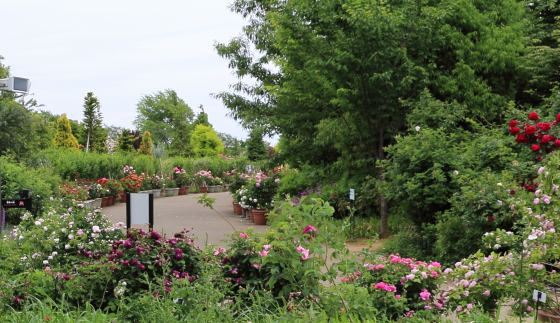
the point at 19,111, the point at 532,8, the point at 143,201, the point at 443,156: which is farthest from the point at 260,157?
the point at 143,201

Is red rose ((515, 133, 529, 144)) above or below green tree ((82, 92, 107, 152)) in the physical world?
below

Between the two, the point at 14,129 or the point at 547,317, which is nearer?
the point at 547,317

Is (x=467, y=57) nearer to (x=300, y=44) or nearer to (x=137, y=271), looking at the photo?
(x=300, y=44)

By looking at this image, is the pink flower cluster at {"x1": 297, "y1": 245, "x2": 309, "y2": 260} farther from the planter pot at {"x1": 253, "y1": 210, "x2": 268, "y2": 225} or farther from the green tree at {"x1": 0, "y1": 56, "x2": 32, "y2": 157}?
the green tree at {"x1": 0, "y1": 56, "x2": 32, "y2": 157}

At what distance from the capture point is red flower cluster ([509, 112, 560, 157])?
6.57 m

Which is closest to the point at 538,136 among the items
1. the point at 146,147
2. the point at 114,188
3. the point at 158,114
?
the point at 114,188

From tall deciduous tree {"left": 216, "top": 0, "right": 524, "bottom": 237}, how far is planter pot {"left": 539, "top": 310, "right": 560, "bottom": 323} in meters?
6.11

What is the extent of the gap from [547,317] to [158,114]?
63.6 metres

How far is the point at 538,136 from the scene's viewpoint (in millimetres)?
6707

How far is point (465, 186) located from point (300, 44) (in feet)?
16.3

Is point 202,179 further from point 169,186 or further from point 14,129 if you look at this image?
point 14,129

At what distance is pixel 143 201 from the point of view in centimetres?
534

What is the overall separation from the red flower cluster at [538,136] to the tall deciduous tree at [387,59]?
3058 millimetres

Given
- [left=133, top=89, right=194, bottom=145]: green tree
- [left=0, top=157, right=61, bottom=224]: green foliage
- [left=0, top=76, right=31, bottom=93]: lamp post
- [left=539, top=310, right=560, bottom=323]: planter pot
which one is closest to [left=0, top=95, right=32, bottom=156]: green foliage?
[left=0, top=157, right=61, bottom=224]: green foliage
